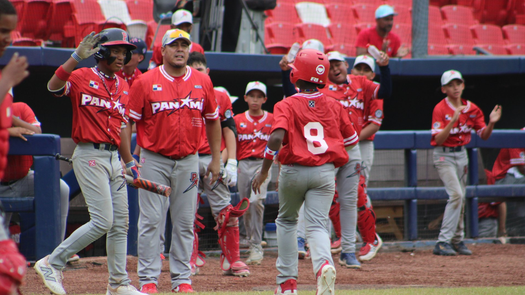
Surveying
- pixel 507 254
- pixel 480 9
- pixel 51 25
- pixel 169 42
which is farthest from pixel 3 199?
pixel 480 9

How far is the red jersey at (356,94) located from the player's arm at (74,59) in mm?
2859

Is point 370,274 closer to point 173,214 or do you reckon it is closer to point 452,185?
point 452,185

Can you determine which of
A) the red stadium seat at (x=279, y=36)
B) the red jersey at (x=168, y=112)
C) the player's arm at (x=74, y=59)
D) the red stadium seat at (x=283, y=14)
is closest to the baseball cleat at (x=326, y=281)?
the red jersey at (x=168, y=112)

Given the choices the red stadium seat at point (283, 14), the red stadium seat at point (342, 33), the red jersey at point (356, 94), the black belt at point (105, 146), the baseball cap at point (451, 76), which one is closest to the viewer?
the black belt at point (105, 146)

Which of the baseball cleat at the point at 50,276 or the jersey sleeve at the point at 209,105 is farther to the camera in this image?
the jersey sleeve at the point at 209,105

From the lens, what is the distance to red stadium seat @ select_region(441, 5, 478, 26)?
12.3 meters

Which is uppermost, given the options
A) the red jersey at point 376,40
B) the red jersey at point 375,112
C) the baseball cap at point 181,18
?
the red jersey at point 376,40

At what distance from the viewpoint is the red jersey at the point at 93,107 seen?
3.89m

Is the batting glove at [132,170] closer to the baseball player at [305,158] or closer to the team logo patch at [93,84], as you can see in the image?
the team logo patch at [93,84]

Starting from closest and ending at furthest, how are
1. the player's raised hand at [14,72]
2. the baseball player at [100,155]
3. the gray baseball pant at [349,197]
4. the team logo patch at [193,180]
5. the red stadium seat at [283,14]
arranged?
the player's raised hand at [14,72]
the baseball player at [100,155]
the team logo patch at [193,180]
the gray baseball pant at [349,197]
the red stadium seat at [283,14]

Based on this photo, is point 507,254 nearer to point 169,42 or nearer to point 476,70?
point 476,70

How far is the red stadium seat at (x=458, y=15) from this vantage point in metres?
12.3

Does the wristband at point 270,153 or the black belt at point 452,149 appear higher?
the black belt at point 452,149

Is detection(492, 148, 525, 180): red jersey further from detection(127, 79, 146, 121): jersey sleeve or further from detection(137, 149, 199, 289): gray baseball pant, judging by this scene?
detection(127, 79, 146, 121): jersey sleeve
